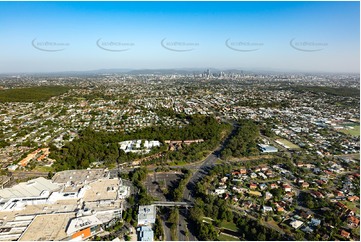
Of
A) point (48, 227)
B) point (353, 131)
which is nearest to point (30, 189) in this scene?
point (48, 227)

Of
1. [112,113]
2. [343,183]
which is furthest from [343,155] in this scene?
[112,113]

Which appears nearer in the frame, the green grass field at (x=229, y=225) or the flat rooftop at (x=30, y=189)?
the green grass field at (x=229, y=225)

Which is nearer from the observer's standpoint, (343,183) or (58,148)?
(343,183)

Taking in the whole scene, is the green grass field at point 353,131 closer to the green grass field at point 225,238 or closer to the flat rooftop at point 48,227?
the green grass field at point 225,238

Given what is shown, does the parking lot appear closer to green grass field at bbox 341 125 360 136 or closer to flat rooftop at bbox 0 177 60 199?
flat rooftop at bbox 0 177 60 199

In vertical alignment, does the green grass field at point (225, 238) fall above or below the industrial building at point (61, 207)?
below

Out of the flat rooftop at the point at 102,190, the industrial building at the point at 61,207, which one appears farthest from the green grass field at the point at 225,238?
the flat rooftop at the point at 102,190

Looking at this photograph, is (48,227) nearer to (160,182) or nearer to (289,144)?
(160,182)

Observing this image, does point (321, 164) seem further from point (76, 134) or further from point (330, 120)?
point (76, 134)
